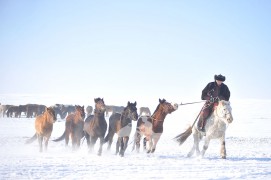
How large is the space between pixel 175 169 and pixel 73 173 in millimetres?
2366

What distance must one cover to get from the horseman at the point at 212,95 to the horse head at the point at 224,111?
0.53 m

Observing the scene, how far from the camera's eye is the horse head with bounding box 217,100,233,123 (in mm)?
9443

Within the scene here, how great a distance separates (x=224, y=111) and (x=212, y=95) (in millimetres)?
1148

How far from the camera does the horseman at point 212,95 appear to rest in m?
10.3

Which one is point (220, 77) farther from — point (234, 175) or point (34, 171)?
point (34, 171)

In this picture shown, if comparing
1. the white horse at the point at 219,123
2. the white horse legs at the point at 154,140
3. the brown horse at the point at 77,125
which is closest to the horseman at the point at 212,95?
the white horse at the point at 219,123

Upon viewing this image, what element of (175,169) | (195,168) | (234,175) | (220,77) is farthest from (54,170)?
(220,77)

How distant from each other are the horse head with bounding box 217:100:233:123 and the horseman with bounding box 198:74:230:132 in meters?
0.53

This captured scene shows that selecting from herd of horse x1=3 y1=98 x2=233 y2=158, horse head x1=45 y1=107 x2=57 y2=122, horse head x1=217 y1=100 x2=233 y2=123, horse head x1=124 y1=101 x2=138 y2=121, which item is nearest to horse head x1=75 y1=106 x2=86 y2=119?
herd of horse x1=3 y1=98 x2=233 y2=158

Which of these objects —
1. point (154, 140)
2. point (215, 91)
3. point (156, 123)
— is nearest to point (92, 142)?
point (154, 140)

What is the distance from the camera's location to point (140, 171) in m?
7.37

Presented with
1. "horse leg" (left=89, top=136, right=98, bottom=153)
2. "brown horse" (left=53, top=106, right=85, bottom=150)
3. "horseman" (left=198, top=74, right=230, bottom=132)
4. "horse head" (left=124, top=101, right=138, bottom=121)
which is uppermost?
"horseman" (left=198, top=74, right=230, bottom=132)

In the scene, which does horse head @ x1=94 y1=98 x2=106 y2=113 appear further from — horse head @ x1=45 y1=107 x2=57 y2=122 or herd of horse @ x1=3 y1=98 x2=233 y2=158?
horse head @ x1=45 y1=107 x2=57 y2=122

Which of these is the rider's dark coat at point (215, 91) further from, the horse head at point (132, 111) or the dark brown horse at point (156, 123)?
the horse head at point (132, 111)
